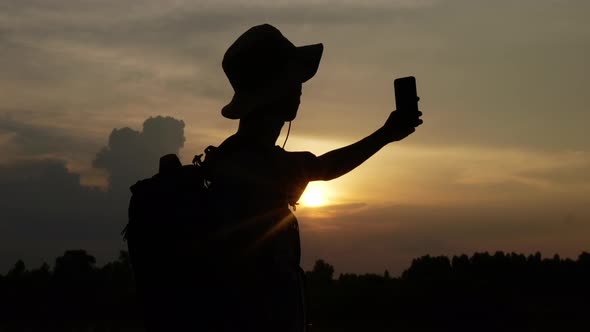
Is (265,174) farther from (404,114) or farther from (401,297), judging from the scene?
(401,297)

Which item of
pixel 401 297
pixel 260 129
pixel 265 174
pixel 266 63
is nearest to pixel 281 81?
pixel 266 63

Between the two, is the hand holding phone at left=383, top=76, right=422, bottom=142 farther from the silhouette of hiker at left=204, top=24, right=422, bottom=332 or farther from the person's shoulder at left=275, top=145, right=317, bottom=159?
the person's shoulder at left=275, top=145, right=317, bottom=159

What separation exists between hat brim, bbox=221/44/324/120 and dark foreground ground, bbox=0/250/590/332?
36.0 metres

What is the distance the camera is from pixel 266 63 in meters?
5.28

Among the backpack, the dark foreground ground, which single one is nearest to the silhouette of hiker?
the backpack

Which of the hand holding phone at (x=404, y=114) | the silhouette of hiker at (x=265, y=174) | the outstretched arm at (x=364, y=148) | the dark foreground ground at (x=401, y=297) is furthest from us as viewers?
the dark foreground ground at (x=401, y=297)

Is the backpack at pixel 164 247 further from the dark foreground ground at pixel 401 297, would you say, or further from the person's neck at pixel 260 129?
the dark foreground ground at pixel 401 297

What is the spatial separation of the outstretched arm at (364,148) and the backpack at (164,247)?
3.01ft

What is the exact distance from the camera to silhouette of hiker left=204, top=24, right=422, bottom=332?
495cm

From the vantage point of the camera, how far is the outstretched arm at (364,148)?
5.31 meters

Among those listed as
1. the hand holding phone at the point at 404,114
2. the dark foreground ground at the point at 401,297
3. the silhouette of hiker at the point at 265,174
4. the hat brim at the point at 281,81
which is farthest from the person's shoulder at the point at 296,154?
the dark foreground ground at the point at 401,297

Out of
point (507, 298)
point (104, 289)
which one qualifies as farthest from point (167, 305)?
point (104, 289)

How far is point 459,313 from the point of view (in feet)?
141

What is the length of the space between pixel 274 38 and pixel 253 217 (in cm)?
116
